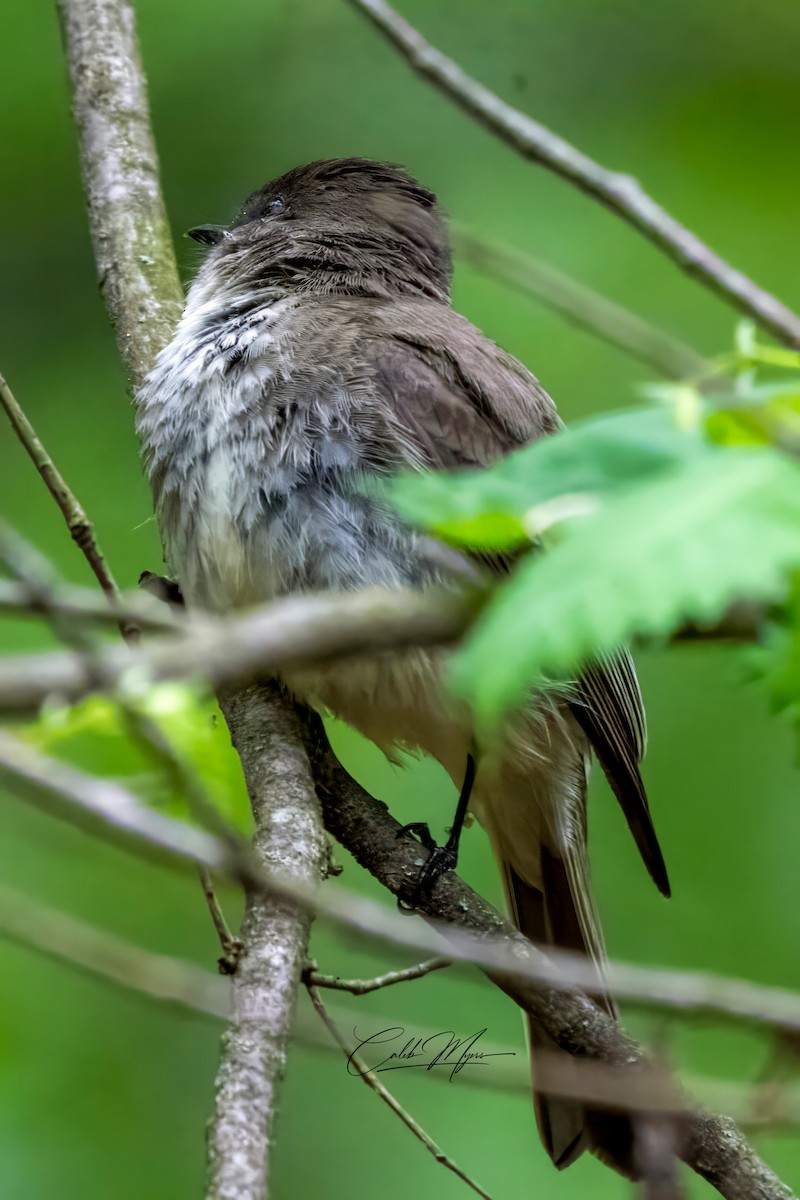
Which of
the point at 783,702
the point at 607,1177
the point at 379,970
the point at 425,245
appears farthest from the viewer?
the point at 379,970

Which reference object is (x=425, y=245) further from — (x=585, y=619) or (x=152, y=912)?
(x=585, y=619)

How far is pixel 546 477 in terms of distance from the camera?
1.42 metres

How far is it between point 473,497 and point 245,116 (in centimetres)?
667

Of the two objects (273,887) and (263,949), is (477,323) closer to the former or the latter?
(263,949)

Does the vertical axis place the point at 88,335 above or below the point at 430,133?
below

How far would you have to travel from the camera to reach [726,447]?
136 cm

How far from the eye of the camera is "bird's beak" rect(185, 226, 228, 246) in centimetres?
432

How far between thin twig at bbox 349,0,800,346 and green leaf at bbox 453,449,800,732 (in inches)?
23.2

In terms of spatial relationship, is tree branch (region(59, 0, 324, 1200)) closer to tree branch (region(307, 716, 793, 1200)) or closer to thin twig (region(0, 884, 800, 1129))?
thin twig (region(0, 884, 800, 1129))

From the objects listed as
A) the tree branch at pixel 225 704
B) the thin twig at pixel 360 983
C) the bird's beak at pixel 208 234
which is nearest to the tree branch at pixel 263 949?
the tree branch at pixel 225 704

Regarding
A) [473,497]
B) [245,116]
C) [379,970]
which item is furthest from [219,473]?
[245,116]

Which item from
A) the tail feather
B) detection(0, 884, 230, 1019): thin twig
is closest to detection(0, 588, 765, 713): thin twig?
detection(0, 884, 230, 1019): thin twig

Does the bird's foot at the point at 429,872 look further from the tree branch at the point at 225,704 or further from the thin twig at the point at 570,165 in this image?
the thin twig at the point at 570,165

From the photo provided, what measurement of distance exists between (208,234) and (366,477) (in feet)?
5.00
